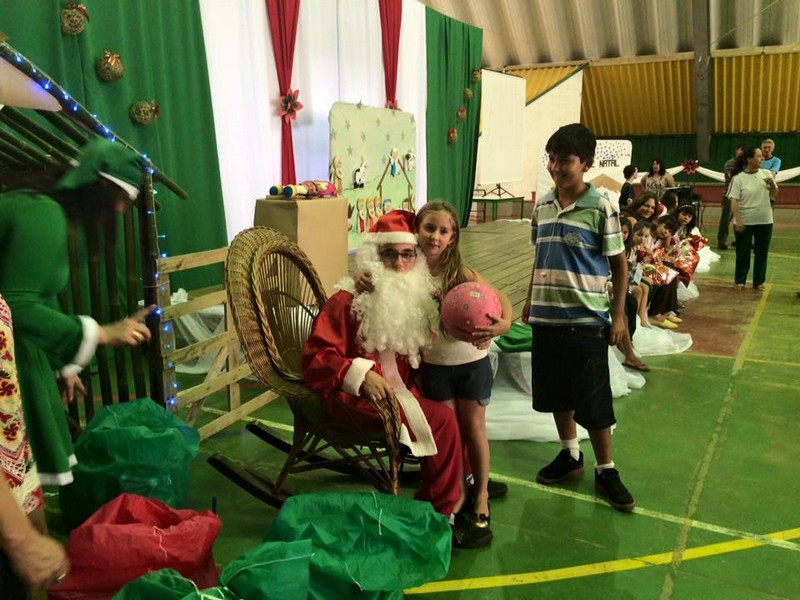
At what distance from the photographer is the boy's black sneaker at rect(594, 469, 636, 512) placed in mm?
2326

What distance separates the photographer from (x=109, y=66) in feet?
13.3

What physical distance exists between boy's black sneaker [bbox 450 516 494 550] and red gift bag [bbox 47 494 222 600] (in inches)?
30.6

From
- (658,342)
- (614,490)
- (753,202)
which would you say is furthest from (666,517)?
(753,202)

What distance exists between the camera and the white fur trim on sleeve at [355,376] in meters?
1.89

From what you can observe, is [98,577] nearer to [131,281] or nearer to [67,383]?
[67,383]

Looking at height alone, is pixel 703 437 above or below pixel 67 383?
below

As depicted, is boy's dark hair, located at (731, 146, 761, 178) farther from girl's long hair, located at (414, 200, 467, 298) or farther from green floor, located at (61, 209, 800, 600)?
girl's long hair, located at (414, 200, 467, 298)

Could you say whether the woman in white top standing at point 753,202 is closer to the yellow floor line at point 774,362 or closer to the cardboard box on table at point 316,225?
the yellow floor line at point 774,362

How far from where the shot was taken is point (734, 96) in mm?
13211

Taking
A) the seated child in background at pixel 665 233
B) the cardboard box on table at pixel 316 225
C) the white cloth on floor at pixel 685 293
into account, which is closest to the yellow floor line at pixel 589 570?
the cardboard box on table at pixel 316 225

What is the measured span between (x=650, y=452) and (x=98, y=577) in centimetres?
223

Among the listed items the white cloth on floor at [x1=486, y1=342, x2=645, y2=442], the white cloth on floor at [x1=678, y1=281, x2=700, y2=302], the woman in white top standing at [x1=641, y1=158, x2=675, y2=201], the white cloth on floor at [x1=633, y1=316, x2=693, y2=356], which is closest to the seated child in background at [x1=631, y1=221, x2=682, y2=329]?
the white cloth on floor at [x1=633, y1=316, x2=693, y2=356]

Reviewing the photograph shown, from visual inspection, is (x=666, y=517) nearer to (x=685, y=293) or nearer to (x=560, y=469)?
(x=560, y=469)

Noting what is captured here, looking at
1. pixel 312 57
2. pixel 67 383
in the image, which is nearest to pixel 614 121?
pixel 312 57
